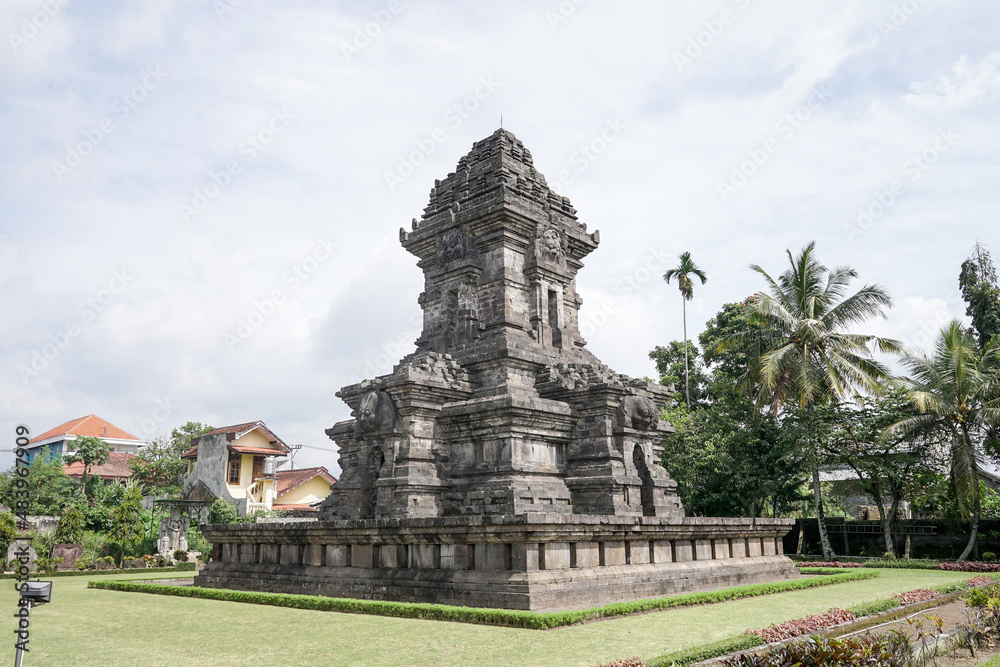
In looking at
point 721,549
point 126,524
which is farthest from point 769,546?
point 126,524

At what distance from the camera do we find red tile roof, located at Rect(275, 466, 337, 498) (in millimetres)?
50062

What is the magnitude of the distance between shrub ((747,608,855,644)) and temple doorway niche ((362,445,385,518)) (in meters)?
11.3

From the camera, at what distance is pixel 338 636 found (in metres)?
10.2

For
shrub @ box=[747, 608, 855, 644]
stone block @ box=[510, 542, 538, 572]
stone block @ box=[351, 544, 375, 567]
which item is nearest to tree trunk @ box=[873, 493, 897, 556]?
shrub @ box=[747, 608, 855, 644]

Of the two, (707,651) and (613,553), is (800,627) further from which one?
(613,553)

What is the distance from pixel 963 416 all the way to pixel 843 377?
4.65 m

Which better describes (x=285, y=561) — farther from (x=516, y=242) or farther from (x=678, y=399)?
(x=678, y=399)

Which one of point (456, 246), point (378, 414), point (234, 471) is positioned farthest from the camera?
point (234, 471)

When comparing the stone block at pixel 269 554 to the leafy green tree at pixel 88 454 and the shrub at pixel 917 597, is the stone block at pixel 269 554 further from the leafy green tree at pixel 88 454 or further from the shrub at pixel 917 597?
the leafy green tree at pixel 88 454

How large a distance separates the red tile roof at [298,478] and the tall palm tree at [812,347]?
30190 mm

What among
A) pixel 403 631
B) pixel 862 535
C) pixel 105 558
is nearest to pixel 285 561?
pixel 403 631

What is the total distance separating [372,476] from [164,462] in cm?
4188

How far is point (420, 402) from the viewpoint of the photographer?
1789 cm

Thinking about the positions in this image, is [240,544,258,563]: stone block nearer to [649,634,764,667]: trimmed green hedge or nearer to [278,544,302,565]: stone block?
[278,544,302,565]: stone block
